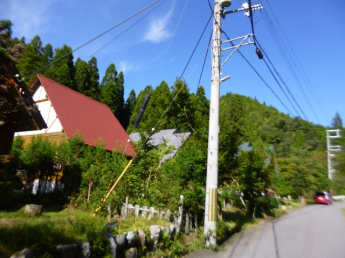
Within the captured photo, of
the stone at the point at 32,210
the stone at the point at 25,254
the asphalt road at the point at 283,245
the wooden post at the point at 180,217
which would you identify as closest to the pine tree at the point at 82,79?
the stone at the point at 32,210

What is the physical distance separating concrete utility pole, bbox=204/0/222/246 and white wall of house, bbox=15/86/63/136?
11.1 metres

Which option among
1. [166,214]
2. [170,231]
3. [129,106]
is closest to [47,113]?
[166,214]

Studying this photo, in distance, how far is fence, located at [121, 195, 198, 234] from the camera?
7461 mm

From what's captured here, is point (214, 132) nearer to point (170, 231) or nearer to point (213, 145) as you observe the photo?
point (213, 145)

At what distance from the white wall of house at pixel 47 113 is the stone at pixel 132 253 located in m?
11.8

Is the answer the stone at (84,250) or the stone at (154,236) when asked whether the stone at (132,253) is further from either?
the stone at (84,250)

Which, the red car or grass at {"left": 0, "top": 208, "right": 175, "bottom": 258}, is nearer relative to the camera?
grass at {"left": 0, "top": 208, "right": 175, "bottom": 258}

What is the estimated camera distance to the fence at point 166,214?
7.46m

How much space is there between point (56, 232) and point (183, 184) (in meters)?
4.76

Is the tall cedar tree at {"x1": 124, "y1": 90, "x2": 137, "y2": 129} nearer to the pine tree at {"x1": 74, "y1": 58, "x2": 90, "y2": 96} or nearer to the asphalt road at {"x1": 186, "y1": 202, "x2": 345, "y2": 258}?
the pine tree at {"x1": 74, "y1": 58, "x2": 90, "y2": 96}

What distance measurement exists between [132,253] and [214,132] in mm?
4635

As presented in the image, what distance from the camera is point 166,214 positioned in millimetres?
7664

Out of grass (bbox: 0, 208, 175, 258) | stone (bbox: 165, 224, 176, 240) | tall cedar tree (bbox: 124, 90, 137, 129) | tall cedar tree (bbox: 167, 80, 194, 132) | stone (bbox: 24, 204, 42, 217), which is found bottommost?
stone (bbox: 165, 224, 176, 240)

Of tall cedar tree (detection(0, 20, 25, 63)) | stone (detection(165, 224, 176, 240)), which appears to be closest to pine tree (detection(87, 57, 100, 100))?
tall cedar tree (detection(0, 20, 25, 63))
